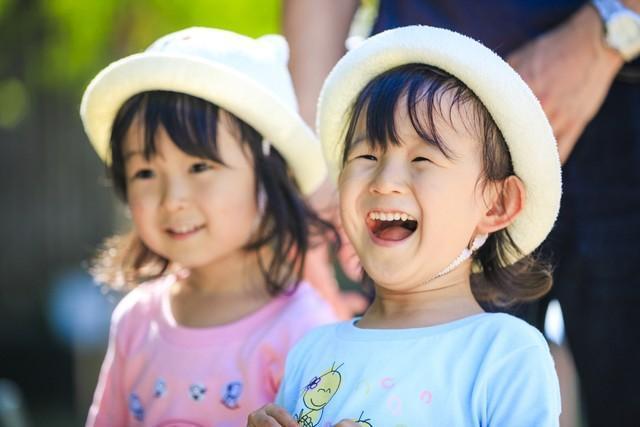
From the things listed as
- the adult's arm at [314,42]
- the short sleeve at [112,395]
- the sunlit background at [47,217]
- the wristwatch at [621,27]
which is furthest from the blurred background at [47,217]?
the wristwatch at [621,27]

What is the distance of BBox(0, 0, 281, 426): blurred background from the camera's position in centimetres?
769

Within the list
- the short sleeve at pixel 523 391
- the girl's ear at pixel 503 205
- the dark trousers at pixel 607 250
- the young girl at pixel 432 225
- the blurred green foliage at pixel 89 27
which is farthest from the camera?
the blurred green foliage at pixel 89 27

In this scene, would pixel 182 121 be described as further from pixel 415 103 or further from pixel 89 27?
pixel 89 27

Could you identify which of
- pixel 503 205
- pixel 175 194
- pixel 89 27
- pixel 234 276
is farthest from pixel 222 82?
pixel 89 27

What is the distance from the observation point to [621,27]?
265 centimetres

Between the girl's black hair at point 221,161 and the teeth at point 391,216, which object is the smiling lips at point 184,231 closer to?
the girl's black hair at point 221,161

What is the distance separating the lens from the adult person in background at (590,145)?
2.70m

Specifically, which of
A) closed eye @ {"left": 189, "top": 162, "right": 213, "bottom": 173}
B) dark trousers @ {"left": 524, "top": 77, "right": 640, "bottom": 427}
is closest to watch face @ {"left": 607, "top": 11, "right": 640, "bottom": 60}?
dark trousers @ {"left": 524, "top": 77, "right": 640, "bottom": 427}

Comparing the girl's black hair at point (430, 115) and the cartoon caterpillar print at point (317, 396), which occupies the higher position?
the girl's black hair at point (430, 115)

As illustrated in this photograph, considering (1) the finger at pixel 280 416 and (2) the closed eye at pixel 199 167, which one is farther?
(2) the closed eye at pixel 199 167

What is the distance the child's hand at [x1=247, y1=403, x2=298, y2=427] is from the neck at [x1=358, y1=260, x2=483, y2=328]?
0.99ft

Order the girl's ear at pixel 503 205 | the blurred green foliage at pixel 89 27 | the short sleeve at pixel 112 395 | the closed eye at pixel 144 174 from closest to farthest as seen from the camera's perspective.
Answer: the girl's ear at pixel 503 205 → the closed eye at pixel 144 174 → the short sleeve at pixel 112 395 → the blurred green foliage at pixel 89 27

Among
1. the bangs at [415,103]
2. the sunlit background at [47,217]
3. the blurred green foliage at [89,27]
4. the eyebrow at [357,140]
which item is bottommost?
the sunlit background at [47,217]

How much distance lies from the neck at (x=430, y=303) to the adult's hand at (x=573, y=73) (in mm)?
607
